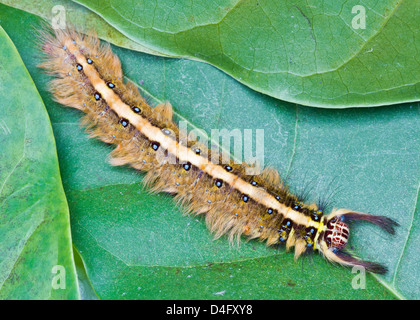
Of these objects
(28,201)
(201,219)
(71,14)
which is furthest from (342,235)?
(71,14)

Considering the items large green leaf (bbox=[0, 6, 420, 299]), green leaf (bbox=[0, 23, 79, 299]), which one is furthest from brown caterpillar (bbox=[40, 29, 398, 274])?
green leaf (bbox=[0, 23, 79, 299])

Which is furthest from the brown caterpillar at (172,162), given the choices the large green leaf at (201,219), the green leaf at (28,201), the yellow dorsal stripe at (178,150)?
the green leaf at (28,201)

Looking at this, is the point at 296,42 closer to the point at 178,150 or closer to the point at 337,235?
the point at 178,150

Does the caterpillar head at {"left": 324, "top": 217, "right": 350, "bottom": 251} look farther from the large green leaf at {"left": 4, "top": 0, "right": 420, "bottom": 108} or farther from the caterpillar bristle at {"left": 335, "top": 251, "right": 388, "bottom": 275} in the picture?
the large green leaf at {"left": 4, "top": 0, "right": 420, "bottom": 108}

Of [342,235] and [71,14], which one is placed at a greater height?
[71,14]

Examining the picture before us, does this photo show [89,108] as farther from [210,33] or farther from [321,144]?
[321,144]
